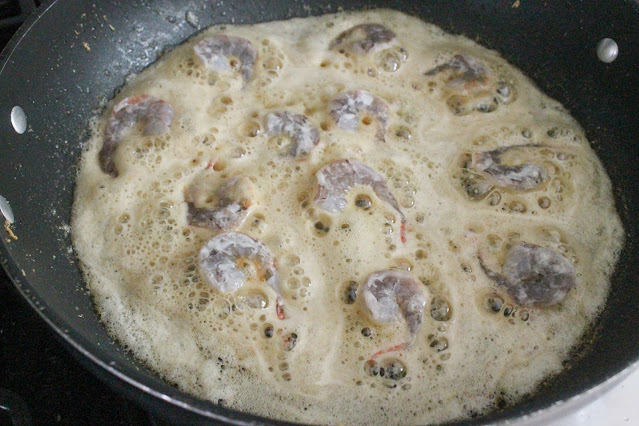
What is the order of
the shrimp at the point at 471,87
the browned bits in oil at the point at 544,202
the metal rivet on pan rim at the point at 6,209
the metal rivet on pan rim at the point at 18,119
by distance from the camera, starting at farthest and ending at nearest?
the shrimp at the point at 471,87, the browned bits in oil at the point at 544,202, the metal rivet on pan rim at the point at 18,119, the metal rivet on pan rim at the point at 6,209

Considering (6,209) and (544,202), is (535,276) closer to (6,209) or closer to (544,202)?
(544,202)

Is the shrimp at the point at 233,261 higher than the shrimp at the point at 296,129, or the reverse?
the shrimp at the point at 296,129

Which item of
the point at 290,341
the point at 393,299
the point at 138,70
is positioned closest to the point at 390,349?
the point at 393,299

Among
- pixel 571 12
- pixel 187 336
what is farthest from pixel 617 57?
pixel 187 336

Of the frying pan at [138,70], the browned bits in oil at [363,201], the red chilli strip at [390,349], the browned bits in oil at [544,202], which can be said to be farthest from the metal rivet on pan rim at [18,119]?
the browned bits in oil at [544,202]

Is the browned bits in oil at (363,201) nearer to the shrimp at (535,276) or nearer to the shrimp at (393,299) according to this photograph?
the shrimp at (393,299)

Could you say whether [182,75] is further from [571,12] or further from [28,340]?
[571,12]

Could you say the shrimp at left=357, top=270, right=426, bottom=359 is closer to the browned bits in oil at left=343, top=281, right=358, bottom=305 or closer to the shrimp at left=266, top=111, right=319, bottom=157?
the browned bits in oil at left=343, top=281, right=358, bottom=305
